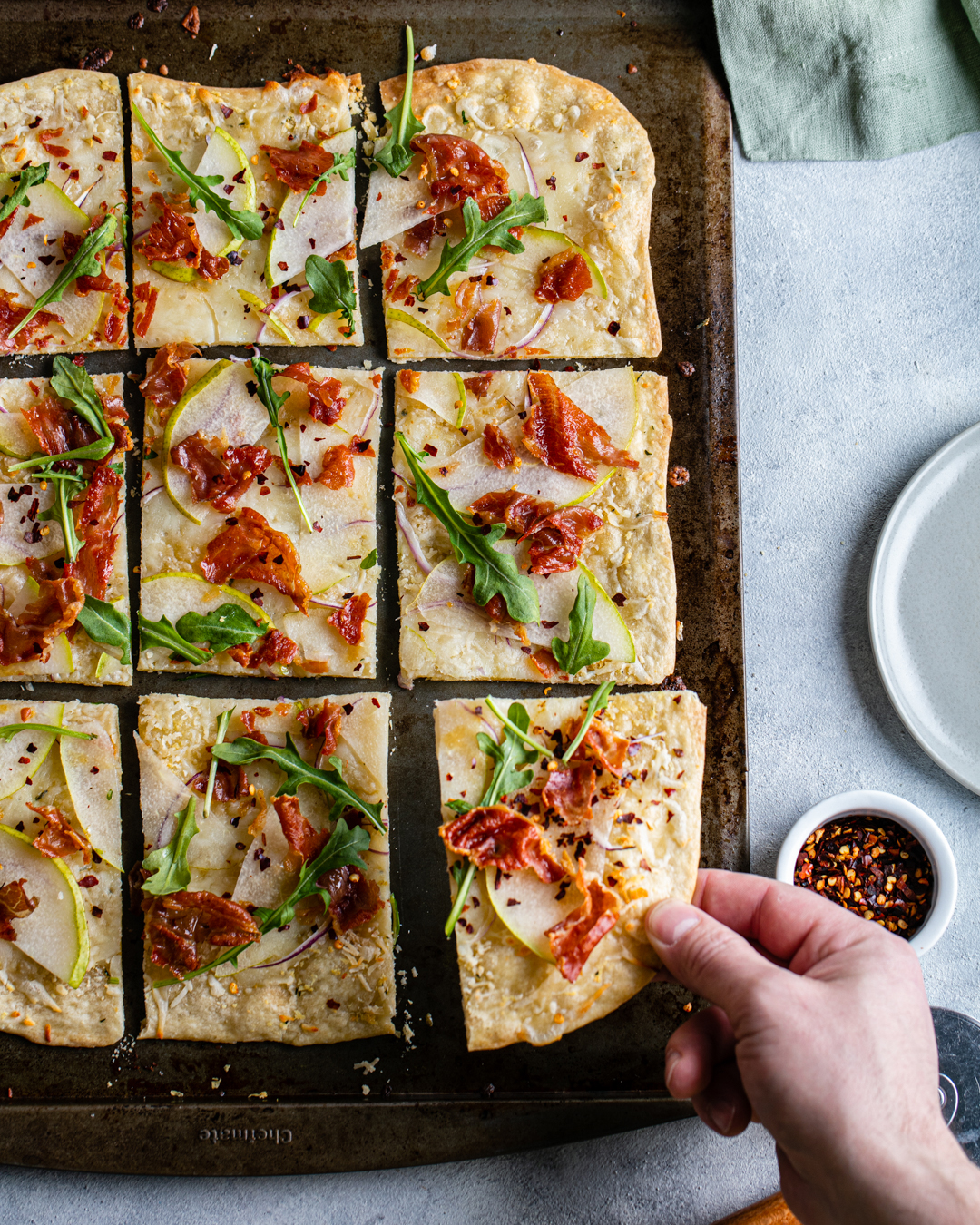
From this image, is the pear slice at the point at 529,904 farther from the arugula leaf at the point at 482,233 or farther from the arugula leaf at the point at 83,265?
the arugula leaf at the point at 83,265

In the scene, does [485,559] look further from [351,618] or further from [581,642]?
[351,618]

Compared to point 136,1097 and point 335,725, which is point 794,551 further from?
point 136,1097

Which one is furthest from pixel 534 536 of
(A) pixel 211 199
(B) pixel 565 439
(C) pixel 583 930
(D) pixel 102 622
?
(A) pixel 211 199

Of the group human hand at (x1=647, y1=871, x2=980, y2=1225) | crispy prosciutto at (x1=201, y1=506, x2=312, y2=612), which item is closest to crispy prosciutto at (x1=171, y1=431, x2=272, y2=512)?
crispy prosciutto at (x1=201, y1=506, x2=312, y2=612)

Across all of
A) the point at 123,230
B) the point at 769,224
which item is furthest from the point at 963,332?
the point at 123,230

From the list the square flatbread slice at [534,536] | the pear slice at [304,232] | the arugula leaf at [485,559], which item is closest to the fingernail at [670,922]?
the square flatbread slice at [534,536]

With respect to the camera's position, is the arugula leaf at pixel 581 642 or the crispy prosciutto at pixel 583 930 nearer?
the crispy prosciutto at pixel 583 930

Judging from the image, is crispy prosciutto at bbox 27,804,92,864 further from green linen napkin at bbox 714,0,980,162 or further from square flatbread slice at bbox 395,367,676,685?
green linen napkin at bbox 714,0,980,162
